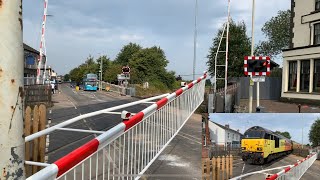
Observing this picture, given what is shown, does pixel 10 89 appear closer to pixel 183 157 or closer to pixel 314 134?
pixel 183 157

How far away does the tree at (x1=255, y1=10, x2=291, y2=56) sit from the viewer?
224 feet

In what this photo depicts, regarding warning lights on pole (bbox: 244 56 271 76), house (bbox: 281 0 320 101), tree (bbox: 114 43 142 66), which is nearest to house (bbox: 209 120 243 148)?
warning lights on pole (bbox: 244 56 271 76)

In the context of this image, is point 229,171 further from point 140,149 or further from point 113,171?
point 113,171

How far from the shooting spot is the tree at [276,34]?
68125mm

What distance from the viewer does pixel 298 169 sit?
927 cm

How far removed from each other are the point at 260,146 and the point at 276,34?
65168 millimetres

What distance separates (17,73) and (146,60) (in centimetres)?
8504

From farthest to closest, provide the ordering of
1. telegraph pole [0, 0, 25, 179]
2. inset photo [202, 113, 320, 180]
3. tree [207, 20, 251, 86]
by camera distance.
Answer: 1. tree [207, 20, 251, 86]
2. inset photo [202, 113, 320, 180]
3. telegraph pole [0, 0, 25, 179]

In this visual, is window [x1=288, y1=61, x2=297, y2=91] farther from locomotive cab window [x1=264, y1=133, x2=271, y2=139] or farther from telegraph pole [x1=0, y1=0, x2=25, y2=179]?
telegraph pole [x1=0, y1=0, x2=25, y2=179]

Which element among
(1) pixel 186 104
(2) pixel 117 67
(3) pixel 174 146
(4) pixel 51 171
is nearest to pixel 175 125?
(1) pixel 186 104

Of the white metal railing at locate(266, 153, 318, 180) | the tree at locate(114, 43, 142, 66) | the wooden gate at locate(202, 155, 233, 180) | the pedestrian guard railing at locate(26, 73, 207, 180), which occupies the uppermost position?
the tree at locate(114, 43, 142, 66)

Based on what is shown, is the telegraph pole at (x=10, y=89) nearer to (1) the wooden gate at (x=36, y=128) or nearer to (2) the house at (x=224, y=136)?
(1) the wooden gate at (x=36, y=128)

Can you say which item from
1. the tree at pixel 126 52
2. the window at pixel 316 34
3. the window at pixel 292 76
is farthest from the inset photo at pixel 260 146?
the tree at pixel 126 52

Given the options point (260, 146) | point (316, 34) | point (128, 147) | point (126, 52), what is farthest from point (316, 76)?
point (126, 52)
